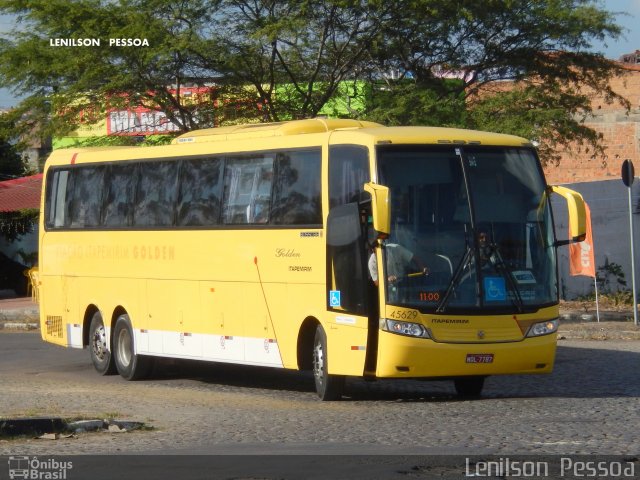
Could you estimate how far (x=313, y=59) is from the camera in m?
25.8

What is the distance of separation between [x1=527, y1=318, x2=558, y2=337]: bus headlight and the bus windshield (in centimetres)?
22

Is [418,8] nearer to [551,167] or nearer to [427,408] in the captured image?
[427,408]

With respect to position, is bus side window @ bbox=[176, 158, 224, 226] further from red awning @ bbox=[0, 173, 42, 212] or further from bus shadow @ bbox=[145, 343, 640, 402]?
red awning @ bbox=[0, 173, 42, 212]

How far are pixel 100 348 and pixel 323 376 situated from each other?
5991 mm

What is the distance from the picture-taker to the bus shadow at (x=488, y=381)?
579 inches

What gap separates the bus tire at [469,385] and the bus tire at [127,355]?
5527 millimetres

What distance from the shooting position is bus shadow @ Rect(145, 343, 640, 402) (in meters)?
14.7

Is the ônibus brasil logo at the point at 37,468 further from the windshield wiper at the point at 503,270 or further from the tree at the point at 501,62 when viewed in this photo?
the tree at the point at 501,62

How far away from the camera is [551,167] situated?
4488 centimetres

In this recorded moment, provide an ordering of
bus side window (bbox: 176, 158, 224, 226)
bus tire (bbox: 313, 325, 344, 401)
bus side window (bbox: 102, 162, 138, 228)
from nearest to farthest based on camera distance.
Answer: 1. bus tire (bbox: 313, 325, 344, 401)
2. bus side window (bbox: 176, 158, 224, 226)
3. bus side window (bbox: 102, 162, 138, 228)

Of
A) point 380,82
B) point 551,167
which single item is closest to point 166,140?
point 380,82

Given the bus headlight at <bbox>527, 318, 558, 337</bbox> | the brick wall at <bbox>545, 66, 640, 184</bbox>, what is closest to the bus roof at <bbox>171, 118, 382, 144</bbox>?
the bus headlight at <bbox>527, 318, 558, 337</bbox>

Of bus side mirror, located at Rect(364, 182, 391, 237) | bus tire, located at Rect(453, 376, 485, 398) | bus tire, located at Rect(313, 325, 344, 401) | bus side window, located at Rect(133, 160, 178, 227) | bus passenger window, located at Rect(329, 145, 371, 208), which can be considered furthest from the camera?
bus side window, located at Rect(133, 160, 178, 227)

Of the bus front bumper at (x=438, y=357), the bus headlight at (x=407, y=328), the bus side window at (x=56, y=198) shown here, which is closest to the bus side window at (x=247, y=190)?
the bus headlight at (x=407, y=328)
